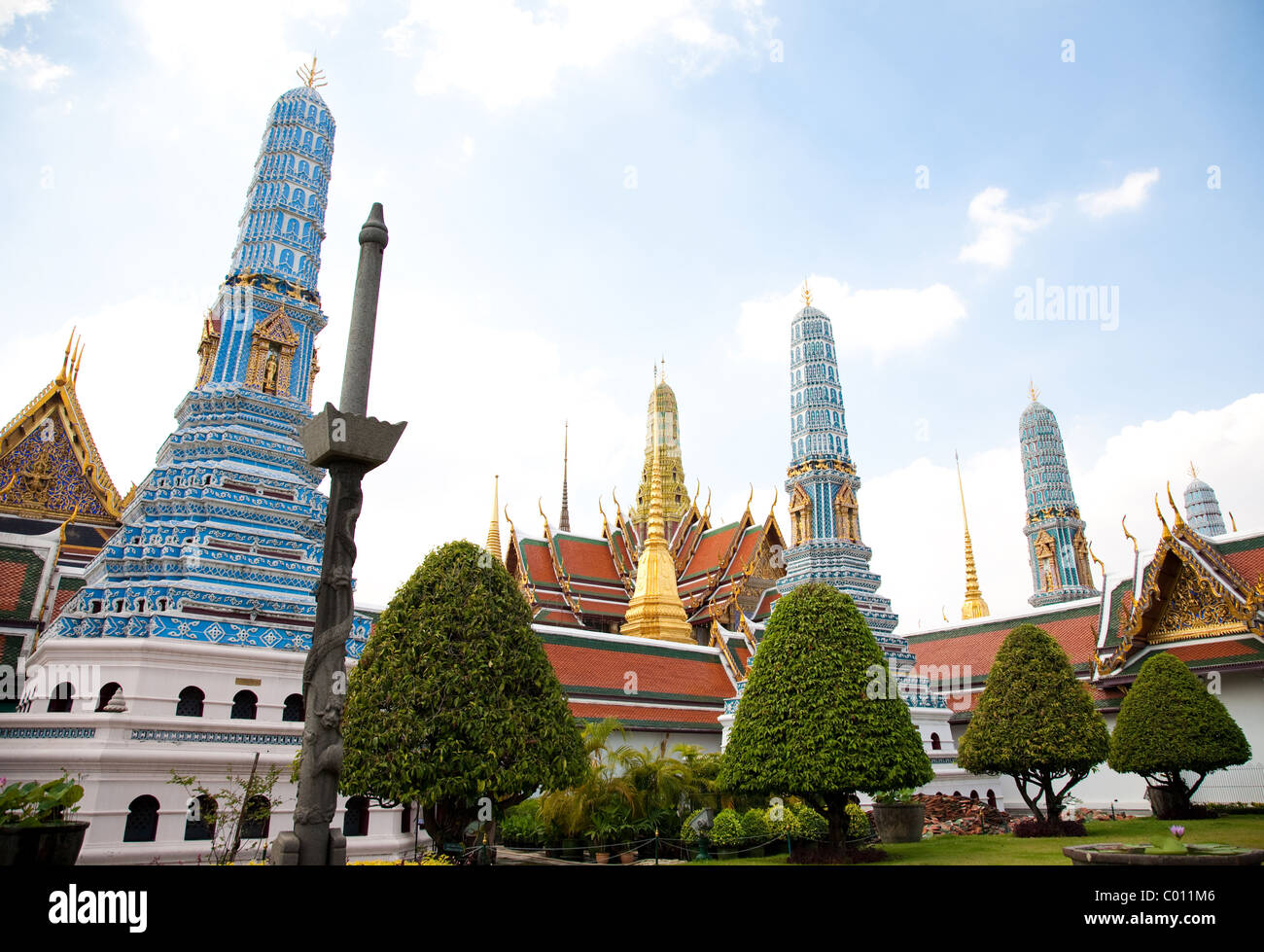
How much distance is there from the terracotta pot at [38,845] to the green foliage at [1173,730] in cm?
1677

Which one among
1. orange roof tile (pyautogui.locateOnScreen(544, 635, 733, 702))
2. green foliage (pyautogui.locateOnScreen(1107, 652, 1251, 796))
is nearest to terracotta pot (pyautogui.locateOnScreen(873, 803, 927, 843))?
green foliage (pyautogui.locateOnScreen(1107, 652, 1251, 796))

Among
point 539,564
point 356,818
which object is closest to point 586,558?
point 539,564

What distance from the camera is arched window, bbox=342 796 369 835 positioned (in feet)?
50.1

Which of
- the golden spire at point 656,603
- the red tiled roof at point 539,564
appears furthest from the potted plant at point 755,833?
the red tiled roof at point 539,564

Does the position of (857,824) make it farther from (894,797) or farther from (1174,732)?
(1174,732)

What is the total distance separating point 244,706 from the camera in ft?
49.9

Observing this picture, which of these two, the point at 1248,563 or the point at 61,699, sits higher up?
the point at 1248,563

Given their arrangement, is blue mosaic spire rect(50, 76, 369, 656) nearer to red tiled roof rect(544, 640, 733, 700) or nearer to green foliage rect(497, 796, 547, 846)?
green foliage rect(497, 796, 547, 846)

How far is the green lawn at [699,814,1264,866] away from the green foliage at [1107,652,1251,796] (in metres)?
1.03

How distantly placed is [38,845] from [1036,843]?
14095mm
